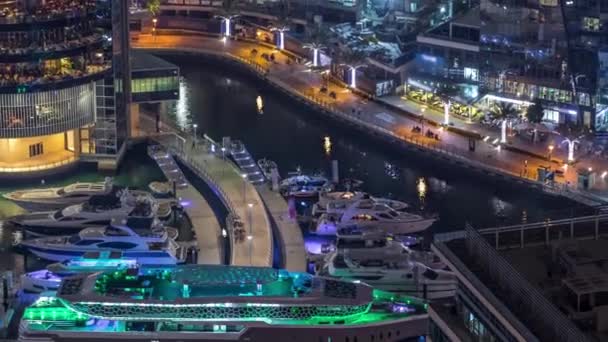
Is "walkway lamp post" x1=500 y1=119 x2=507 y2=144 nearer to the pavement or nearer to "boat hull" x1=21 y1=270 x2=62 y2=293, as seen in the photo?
the pavement

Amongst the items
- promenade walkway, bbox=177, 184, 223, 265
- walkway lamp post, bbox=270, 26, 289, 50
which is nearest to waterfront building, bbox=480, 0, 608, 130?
walkway lamp post, bbox=270, 26, 289, 50

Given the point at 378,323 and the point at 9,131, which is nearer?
the point at 378,323

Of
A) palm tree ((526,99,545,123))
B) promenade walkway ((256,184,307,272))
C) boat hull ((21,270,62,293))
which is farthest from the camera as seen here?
palm tree ((526,99,545,123))

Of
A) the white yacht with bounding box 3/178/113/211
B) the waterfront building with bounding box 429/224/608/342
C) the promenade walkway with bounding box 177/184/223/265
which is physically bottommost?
the promenade walkway with bounding box 177/184/223/265

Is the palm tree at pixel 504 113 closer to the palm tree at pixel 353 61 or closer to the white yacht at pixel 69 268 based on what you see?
the palm tree at pixel 353 61

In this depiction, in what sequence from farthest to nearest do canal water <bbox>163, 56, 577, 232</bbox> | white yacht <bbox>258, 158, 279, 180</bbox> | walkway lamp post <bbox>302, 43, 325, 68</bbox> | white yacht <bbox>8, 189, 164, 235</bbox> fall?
walkway lamp post <bbox>302, 43, 325, 68</bbox>, white yacht <bbox>258, 158, 279, 180</bbox>, canal water <bbox>163, 56, 577, 232</bbox>, white yacht <bbox>8, 189, 164, 235</bbox>

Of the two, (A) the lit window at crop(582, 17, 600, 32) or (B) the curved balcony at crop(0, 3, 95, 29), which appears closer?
(B) the curved balcony at crop(0, 3, 95, 29)

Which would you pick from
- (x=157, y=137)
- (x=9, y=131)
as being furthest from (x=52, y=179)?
(x=157, y=137)

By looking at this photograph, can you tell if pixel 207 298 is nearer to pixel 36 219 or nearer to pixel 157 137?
pixel 36 219
